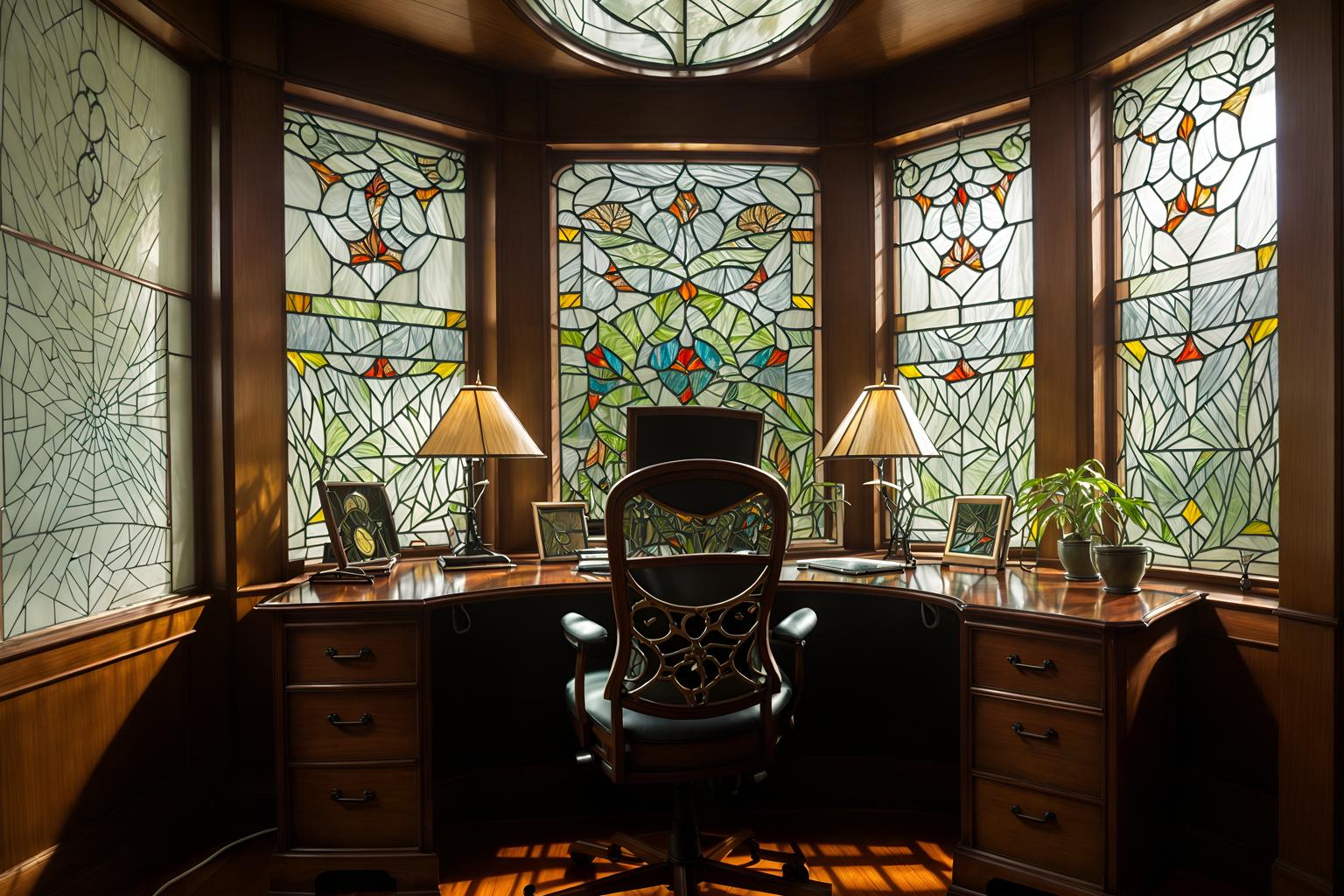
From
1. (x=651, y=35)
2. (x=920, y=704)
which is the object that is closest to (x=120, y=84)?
(x=651, y=35)

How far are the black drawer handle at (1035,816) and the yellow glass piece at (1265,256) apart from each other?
170cm

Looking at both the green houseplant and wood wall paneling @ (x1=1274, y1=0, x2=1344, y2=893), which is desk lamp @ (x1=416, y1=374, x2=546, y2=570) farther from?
wood wall paneling @ (x1=1274, y1=0, x2=1344, y2=893)

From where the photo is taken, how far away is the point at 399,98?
3.01 m

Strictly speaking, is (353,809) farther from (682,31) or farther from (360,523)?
(682,31)

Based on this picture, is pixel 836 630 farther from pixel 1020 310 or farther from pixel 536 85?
pixel 536 85

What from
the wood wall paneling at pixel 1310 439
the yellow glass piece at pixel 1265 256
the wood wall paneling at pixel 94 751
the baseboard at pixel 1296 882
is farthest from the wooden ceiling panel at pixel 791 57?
the baseboard at pixel 1296 882

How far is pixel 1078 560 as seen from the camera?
2484mm

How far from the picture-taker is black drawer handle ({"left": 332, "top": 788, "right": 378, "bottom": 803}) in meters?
2.25

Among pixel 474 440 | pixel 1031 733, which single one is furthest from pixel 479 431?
pixel 1031 733

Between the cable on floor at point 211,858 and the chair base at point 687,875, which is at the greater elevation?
the chair base at point 687,875

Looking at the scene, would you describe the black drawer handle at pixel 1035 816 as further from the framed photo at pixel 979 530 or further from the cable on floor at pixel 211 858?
the cable on floor at pixel 211 858

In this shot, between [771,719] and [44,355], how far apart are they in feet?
6.86

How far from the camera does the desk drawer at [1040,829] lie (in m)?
2.04

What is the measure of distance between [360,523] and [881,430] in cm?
174
